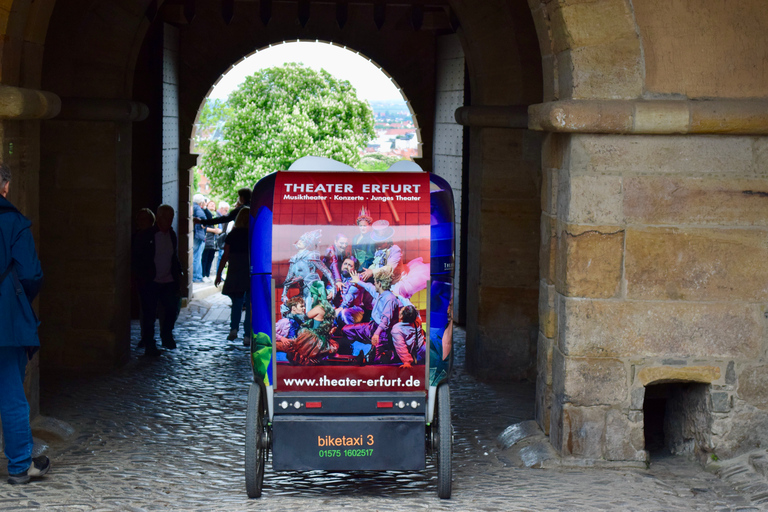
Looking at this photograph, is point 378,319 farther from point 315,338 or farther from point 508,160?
point 508,160

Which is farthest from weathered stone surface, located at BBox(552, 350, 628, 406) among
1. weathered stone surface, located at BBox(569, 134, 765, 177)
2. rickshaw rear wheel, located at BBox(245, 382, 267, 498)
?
rickshaw rear wheel, located at BBox(245, 382, 267, 498)

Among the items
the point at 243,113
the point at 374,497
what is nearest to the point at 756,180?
the point at 374,497

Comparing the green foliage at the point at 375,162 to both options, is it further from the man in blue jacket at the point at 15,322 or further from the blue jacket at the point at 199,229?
the man in blue jacket at the point at 15,322

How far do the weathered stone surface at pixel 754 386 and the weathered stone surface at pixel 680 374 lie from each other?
150 millimetres

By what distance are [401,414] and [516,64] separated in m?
4.22

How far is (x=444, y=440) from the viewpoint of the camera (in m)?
4.79

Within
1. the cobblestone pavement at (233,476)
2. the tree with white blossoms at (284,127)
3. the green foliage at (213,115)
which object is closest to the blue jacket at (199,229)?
the cobblestone pavement at (233,476)

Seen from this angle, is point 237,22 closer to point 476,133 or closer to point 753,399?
point 476,133

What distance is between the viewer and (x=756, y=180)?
211 inches

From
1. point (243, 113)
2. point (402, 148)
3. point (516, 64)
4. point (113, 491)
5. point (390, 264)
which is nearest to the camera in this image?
point (390, 264)

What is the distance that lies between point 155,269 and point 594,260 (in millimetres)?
4848

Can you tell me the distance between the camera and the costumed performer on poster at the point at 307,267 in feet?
15.3

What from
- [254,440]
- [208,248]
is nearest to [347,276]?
[254,440]

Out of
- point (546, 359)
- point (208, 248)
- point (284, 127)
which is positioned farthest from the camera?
point (284, 127)
